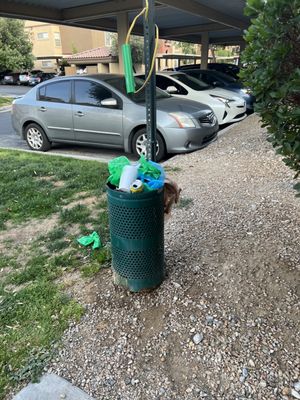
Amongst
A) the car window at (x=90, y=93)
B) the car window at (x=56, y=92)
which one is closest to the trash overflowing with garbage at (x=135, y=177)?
the car window at (x=90, y=93)

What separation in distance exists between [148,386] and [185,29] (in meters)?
20.2

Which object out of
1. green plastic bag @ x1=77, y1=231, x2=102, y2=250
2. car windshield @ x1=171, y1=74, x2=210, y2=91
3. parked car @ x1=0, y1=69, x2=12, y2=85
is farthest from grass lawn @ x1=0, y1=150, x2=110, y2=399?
parked car @ x1=0, y1=69, x2=12, y2=85

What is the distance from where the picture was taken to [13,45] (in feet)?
122

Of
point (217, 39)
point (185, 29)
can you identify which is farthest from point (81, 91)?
point (217, 39)

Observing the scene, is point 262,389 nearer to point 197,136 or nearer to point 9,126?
point 197,136

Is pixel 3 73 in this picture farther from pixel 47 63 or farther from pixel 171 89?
pixel 171 89

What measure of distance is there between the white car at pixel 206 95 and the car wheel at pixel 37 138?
313cm

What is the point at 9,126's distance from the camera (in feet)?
40.8

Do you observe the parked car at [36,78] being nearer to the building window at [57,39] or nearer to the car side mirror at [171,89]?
the building window at [57,39]

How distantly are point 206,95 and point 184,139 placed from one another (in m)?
A: 2.96

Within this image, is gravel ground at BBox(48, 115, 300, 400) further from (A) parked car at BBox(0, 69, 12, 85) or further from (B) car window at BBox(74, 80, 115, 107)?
(A) parked car at BBox(0, 69, 12, 85)

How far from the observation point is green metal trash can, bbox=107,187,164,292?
8.21 ft

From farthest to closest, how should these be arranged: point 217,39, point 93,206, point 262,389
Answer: point 217,39 < point 93,206 < point 262,389

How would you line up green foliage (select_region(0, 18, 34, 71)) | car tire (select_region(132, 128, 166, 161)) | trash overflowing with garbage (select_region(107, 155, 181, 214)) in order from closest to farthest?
trash overflowing with garbage (select_region(107, 155, 181, 214))
car tire (select_region(132, 128, 166, 161))
green foliage (select_region(0, 18, 34, 71))
